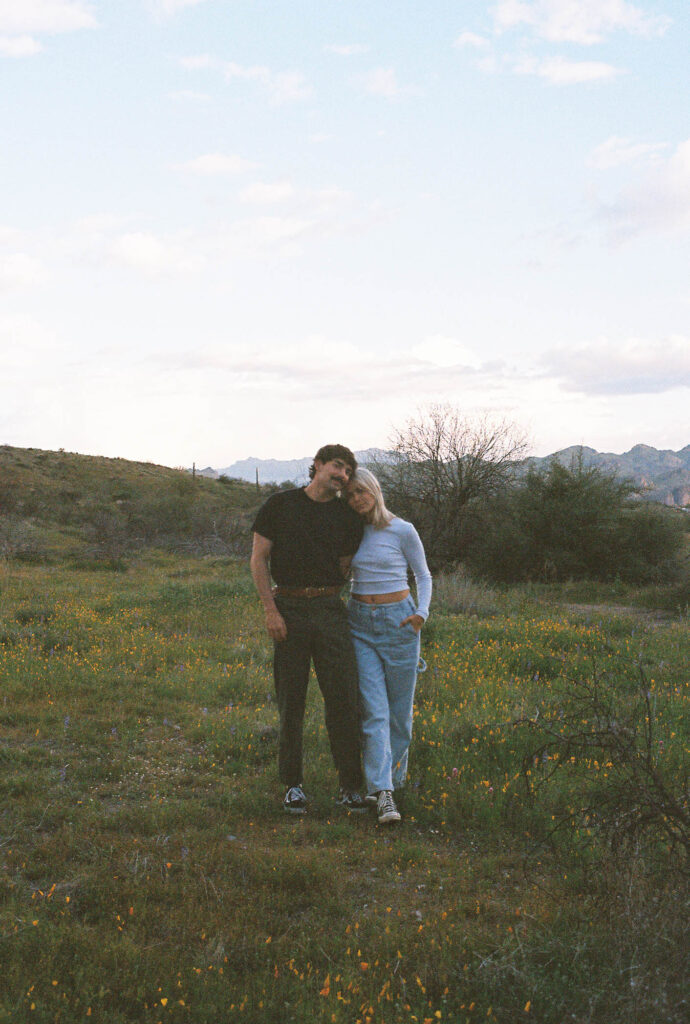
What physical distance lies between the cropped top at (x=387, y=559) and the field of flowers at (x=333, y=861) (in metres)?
1.27

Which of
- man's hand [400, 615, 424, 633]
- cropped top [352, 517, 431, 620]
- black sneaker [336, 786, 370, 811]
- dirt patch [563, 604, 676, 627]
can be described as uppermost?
cropped top [352, 517, 431, 620]

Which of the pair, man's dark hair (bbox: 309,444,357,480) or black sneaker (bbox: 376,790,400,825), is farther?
man's dark hair (bbox: 309,444,357,480)

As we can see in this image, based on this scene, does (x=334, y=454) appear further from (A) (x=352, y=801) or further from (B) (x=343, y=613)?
(A) (x=352, y=801)

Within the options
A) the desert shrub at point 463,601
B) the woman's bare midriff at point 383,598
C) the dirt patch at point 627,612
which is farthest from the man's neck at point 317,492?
the dirt patch at point 627,612

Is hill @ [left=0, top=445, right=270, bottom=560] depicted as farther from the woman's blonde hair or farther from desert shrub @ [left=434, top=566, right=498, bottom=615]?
the woman's blonde hair

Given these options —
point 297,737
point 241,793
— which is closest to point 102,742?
point 241,793

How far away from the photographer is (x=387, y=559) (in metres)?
4.77

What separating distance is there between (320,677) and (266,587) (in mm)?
693

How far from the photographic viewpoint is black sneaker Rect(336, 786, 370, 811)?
4695mm

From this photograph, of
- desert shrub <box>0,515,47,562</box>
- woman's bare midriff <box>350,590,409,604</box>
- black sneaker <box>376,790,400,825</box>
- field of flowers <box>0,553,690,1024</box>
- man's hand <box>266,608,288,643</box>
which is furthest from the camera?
desert shrub <box>0,515,47,562</box>

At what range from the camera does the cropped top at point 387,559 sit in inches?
188

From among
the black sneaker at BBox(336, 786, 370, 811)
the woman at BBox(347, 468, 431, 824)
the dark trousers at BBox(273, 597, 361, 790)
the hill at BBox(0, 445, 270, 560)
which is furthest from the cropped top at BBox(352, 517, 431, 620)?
the hill at BBox(0, 445, 270, 560)

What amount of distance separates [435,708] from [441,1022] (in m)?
3.79

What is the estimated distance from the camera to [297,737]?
15.7ft
